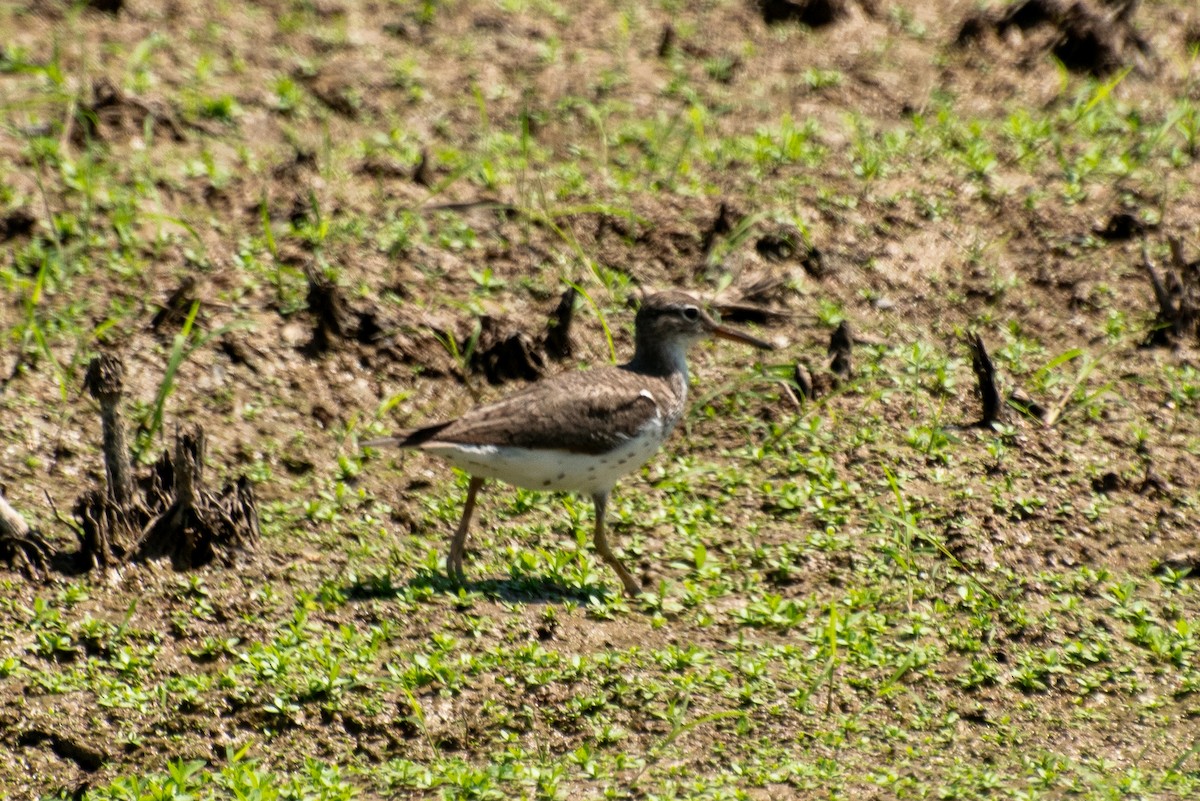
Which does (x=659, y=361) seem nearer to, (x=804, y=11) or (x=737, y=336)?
(x=737, y=336)

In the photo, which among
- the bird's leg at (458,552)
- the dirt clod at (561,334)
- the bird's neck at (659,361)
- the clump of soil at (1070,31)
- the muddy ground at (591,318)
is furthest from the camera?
the clump of soil at (1070,31)

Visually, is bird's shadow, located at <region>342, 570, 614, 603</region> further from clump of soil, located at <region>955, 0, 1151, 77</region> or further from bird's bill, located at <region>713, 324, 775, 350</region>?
clump of soil, located at <region>955, 0, 1151, 77</region>

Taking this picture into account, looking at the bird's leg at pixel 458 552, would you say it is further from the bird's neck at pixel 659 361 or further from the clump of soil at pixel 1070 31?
the clump of soil at pixel 1070 31

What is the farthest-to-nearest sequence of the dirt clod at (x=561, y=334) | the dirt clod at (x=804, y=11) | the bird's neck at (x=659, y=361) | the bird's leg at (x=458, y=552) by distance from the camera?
the dirt clod at (x=804, y=11) < the dirt clod at (x=561, y=334) < the bird's neck at (x=659, y=361) < the bird's leg at (x=458, y=552)

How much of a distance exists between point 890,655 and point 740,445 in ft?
6.55

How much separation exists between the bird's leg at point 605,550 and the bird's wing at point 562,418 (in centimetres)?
34

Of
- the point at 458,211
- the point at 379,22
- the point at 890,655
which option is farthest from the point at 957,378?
the point at 379,22

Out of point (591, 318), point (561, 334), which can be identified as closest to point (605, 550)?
point (561, 334)

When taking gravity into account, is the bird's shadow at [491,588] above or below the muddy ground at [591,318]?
below

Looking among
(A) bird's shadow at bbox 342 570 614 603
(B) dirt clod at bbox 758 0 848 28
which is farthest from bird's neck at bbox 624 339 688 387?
(B) dirt clod at bbox 758 0 848 28

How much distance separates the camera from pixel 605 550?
743 cm

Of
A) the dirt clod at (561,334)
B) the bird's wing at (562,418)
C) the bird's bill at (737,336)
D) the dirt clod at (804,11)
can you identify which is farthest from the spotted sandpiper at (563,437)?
the dirt clod at (804,11)

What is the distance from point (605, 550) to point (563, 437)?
2.02ft

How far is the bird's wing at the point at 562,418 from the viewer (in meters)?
7.20
